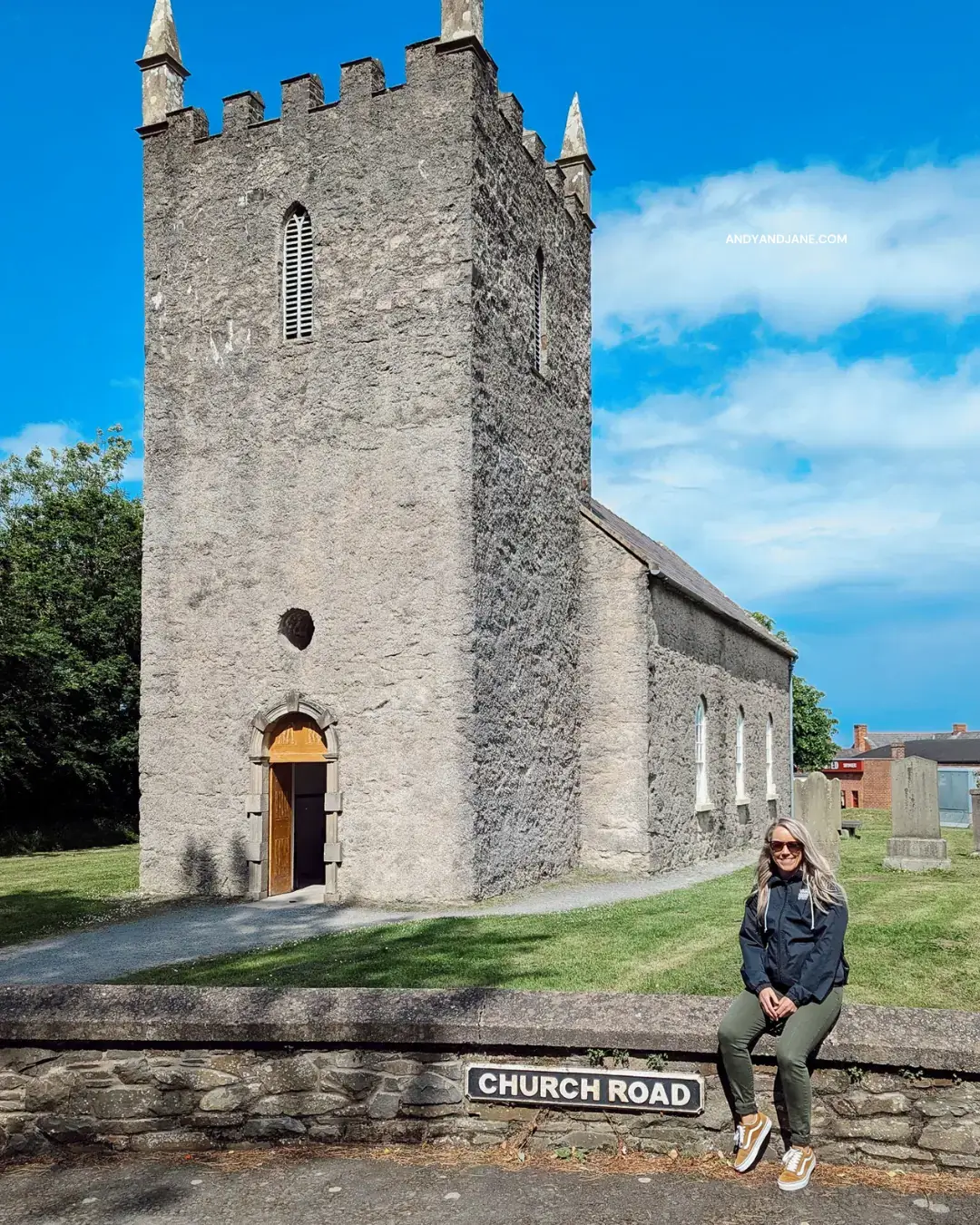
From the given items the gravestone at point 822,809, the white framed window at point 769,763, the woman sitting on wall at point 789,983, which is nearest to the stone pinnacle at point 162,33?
the gravestone at point 822,809

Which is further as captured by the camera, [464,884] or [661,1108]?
[464,884]

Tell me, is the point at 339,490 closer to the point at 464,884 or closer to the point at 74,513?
the point at 464,884

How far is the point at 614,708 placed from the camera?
59.8 feet

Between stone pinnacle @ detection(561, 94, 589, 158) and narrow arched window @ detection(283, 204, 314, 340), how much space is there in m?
6.72

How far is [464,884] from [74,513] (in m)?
24.4

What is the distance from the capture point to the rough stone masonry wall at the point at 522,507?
15055 millimetres

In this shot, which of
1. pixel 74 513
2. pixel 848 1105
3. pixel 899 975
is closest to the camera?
pixel 848 1105

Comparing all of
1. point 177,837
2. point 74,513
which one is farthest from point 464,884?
point 74,513

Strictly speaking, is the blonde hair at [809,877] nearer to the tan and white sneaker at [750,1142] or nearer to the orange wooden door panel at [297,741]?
the tan and white sneaker at [750,1142]

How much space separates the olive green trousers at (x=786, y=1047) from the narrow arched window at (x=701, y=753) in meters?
16.7

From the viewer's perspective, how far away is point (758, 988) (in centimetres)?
512

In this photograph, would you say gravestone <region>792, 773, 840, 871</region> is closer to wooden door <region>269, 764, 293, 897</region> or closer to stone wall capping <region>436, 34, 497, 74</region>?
wooden door <region>269, 764, 293, 897</region>

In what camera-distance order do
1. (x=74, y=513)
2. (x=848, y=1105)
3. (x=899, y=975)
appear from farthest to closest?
(x=74, y=513)
(x=899, y=975)
(x=848, y=1105)

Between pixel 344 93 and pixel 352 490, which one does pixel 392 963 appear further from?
pixel 344 93
